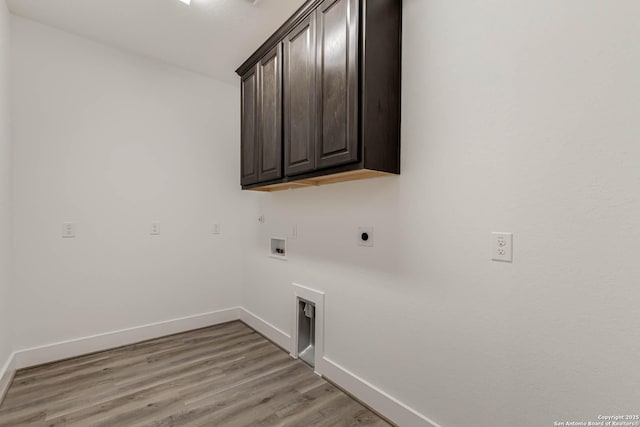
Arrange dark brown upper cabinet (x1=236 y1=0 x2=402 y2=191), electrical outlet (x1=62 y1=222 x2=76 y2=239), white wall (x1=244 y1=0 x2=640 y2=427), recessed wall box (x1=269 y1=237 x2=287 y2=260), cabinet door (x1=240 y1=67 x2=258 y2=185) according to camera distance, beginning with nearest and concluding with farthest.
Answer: white wall (x1=244 y1=0 x2=640 y2=427)
dark brown upper cabinet (x1=236 y1=0 x2=402 y2=191)
electrical outlet (x1=62 y1=222 x2=76 y2=239)
cabinet door (x1=240 y1=67 x2=258 y2=185)
recessed wall box (x1=269 y1=237 x2=287 y2=260)

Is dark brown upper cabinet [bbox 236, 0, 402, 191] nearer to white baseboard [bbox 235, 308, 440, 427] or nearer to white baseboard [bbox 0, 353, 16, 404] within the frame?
white baseboard [bbox 235, 308, 440, 427]

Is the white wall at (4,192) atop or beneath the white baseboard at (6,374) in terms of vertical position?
atop

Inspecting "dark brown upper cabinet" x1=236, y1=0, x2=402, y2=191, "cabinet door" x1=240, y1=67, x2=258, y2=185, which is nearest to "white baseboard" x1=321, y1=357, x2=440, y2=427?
"dark brown upper cabinet" x1=236, y1=0, x2=402, y2=191

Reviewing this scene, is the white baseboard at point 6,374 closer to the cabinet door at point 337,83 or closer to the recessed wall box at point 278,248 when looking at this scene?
the recessed wall box at point 278,248

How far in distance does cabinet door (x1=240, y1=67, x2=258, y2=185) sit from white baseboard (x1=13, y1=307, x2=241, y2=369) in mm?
1564

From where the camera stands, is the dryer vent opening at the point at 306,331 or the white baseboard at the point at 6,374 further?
the dryer vent opening at the point at 306,331

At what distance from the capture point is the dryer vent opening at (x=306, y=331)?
242 cm

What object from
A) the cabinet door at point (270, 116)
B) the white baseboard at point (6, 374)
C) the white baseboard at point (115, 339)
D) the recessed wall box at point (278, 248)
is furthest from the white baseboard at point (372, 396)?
the white baseboard at point (6, 374)

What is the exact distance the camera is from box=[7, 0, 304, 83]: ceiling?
2.04m

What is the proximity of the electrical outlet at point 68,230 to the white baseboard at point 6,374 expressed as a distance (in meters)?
0.91

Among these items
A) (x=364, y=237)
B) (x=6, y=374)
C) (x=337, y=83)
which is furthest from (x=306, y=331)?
(x=6, y=374)

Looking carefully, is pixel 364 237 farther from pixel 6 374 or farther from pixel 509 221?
pixel 6 374

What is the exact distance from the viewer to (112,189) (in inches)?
101

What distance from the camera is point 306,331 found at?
8.12 ft
